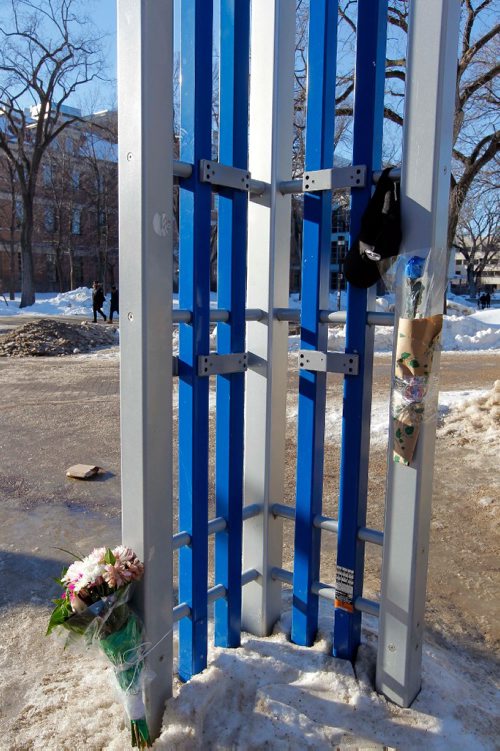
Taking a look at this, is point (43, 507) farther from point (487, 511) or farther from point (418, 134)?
point (418, 134)

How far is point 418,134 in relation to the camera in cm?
221

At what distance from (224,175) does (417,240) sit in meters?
→ 0.76

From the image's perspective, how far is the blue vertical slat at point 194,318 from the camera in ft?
7.43

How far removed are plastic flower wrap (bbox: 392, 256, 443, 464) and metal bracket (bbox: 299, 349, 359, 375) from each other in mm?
202

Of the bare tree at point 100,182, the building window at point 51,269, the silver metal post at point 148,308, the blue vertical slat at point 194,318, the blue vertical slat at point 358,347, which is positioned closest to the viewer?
the silver metal post at point 148,308

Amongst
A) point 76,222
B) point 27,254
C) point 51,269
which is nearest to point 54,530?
point 27,254

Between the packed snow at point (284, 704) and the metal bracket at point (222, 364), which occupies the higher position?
the metal bracket at point (222, 364)

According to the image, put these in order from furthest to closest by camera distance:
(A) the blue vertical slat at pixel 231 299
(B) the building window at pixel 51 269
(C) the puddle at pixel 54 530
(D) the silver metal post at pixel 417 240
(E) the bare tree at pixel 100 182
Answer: (B) the building window at pixel 51 269, (E) the bare tree at pixel 100 182, (C) the puddle at pixel 54 530, (A) the blue vertical slat at pixel 231 299, (D) the silver metal post at pixel 417 240

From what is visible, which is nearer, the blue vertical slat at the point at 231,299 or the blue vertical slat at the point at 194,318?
the blue vertical slat at the point at 194,318

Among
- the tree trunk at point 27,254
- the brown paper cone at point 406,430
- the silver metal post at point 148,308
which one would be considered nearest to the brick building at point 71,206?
the tree trunk at point 27,254

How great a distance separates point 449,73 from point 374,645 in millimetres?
2282

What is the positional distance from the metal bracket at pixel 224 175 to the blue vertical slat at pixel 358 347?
0.43 m

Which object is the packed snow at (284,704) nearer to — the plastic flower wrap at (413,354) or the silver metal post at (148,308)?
the silver metal post at (148,308)

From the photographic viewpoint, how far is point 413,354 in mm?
2289
